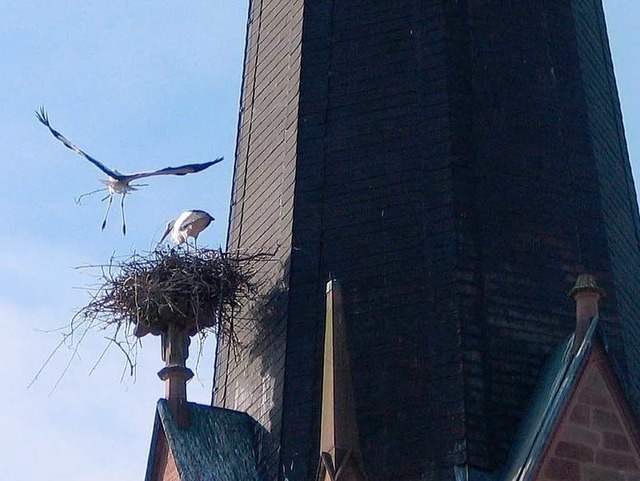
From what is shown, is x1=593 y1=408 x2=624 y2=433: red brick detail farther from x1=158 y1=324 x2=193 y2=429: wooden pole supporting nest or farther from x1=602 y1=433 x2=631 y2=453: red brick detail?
x1=158 y1=324 x2=193 y2=429: wooden pole supporting nest

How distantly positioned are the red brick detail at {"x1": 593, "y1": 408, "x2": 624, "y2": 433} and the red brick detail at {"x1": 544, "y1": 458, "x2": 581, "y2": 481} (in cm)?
40

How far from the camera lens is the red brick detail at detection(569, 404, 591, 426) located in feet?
50.9

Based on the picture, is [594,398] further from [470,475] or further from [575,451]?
[470,475]

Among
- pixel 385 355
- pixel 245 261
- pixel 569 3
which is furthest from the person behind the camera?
pixel 569 3

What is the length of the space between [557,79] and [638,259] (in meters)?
1.58

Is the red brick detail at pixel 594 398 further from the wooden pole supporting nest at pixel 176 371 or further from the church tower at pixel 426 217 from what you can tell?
the wooden pole supporting nest at pixel 176 371

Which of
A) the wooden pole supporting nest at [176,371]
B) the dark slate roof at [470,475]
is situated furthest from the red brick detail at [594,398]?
the wooden pole supporting nest at [176,371]

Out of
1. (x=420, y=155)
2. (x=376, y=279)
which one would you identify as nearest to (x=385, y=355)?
(x=376, y=279)

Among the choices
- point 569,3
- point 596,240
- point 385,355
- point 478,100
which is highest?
point 569,3

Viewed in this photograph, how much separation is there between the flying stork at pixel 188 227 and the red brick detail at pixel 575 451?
4071 millimetres

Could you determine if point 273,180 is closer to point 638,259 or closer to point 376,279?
point 376,279

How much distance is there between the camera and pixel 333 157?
18.1 meters

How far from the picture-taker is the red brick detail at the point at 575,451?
1534 cm

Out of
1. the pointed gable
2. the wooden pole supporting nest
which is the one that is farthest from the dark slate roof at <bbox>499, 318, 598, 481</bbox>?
the wooden pole supporting nest
